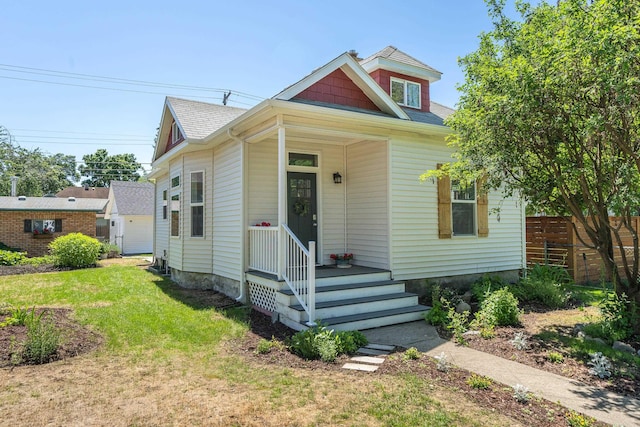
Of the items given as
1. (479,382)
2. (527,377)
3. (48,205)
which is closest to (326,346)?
(479,382)

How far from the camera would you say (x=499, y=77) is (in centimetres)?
487

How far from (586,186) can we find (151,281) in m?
10.2

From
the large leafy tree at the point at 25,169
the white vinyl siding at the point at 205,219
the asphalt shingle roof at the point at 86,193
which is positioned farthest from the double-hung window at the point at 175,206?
the large leafy tree at the point at 25,169

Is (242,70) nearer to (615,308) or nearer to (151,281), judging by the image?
(151,281)

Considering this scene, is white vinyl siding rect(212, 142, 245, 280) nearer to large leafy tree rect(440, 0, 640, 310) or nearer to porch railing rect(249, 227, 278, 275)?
porch railing rect(249, 227, 278, 275)

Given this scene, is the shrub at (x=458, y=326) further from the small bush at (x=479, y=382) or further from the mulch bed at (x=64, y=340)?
the mulch bed at (x=64, y=340)

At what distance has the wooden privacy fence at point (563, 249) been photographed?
31.6 ft

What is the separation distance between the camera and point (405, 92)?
976cm

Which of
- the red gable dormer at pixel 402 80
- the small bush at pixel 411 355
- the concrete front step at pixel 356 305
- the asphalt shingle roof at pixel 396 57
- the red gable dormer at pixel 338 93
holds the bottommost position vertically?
the small bush at pixel 411 355

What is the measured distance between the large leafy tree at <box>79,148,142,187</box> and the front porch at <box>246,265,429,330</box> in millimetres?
50502

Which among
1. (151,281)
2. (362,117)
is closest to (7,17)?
(151,281)

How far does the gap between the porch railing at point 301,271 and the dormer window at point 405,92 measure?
5.33 metres

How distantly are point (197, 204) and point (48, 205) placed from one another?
1367 centimetres

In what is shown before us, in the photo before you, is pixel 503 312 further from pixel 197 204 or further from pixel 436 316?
pixel 197 204
